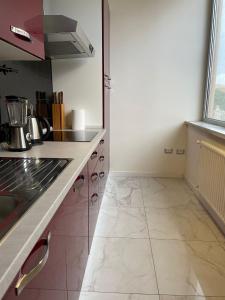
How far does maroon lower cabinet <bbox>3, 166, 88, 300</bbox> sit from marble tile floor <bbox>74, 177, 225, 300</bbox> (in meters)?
0.18

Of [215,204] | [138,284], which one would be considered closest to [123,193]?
[215,204]

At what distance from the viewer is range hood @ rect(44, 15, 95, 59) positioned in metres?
1.56

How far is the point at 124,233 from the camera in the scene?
2.03m

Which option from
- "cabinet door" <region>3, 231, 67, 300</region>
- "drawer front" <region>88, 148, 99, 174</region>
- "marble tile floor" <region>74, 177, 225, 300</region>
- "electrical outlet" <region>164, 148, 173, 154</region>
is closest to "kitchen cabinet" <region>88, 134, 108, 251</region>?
"drawer front" <region>88, 148, 99, 174</region>

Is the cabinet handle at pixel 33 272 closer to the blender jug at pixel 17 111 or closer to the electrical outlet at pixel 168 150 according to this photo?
the blender jug at pixel 17 111

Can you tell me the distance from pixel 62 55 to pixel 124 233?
1.82 m

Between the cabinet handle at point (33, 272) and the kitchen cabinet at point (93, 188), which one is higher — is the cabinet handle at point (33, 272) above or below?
above

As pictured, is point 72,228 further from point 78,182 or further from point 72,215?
point 78,182

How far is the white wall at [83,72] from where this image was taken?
7.72ft

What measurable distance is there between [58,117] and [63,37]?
0.95m

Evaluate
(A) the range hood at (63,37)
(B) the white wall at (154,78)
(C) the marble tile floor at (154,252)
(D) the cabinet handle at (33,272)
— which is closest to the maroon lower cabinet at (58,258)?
(D) the cabinet handle at (33,272)

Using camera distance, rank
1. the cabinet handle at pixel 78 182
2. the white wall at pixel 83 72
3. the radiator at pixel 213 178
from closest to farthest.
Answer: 1. the cabinet handle at pixel 78 182
2. the radiator at pixel 213 178
3. the white wall at pixel 83 72

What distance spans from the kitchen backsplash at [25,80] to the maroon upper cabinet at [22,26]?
16.3 inches

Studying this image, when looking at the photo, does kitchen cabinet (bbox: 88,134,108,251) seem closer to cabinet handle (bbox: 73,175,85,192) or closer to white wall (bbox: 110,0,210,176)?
cabinet handle (bbox: 73,175,85,192)
